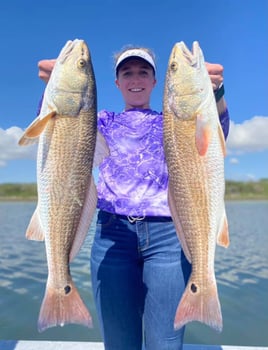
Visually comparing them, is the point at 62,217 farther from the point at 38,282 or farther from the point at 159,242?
the point at 38,282

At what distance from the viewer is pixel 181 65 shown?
2791mm

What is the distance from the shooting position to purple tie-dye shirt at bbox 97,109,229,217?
9.57 ft

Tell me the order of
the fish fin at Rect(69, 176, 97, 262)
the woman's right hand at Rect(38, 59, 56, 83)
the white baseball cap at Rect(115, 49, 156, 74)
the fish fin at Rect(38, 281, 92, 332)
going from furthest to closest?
1. the white baseball cap at Rect(115, 49, 156, 74)
2. the woman's right hand at Rect(38, 59, 56, 83)
3. the fish fin at Rect(69, 176, 97, 262)
4. the fish fin at Rect(38, 281, 92, 332)

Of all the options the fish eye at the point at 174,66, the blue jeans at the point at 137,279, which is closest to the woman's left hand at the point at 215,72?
the fish eye at the point at 174,66

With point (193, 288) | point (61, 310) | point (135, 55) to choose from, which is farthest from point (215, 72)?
point (61, 310)

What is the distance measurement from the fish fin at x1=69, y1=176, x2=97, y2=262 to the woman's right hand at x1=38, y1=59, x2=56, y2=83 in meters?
0.88

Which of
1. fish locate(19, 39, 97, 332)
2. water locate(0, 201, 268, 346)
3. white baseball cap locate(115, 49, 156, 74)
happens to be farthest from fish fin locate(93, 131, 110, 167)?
water locate(0, 201, 268, 346)

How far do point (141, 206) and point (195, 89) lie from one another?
0.94m

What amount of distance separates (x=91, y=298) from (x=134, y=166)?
7.58 metres

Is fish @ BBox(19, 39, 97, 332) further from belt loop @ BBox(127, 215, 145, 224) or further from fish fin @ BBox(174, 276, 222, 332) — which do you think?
fish fin @ BBox(174, 276, 222, 332)

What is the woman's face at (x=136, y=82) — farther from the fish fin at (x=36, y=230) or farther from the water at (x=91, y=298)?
the water at (x=91, y=298)

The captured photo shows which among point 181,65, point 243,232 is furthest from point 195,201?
point 243,232

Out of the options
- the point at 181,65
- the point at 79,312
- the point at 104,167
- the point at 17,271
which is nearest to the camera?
the point at 79,312

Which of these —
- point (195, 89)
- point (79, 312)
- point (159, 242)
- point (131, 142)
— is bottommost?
point (79, 312)
